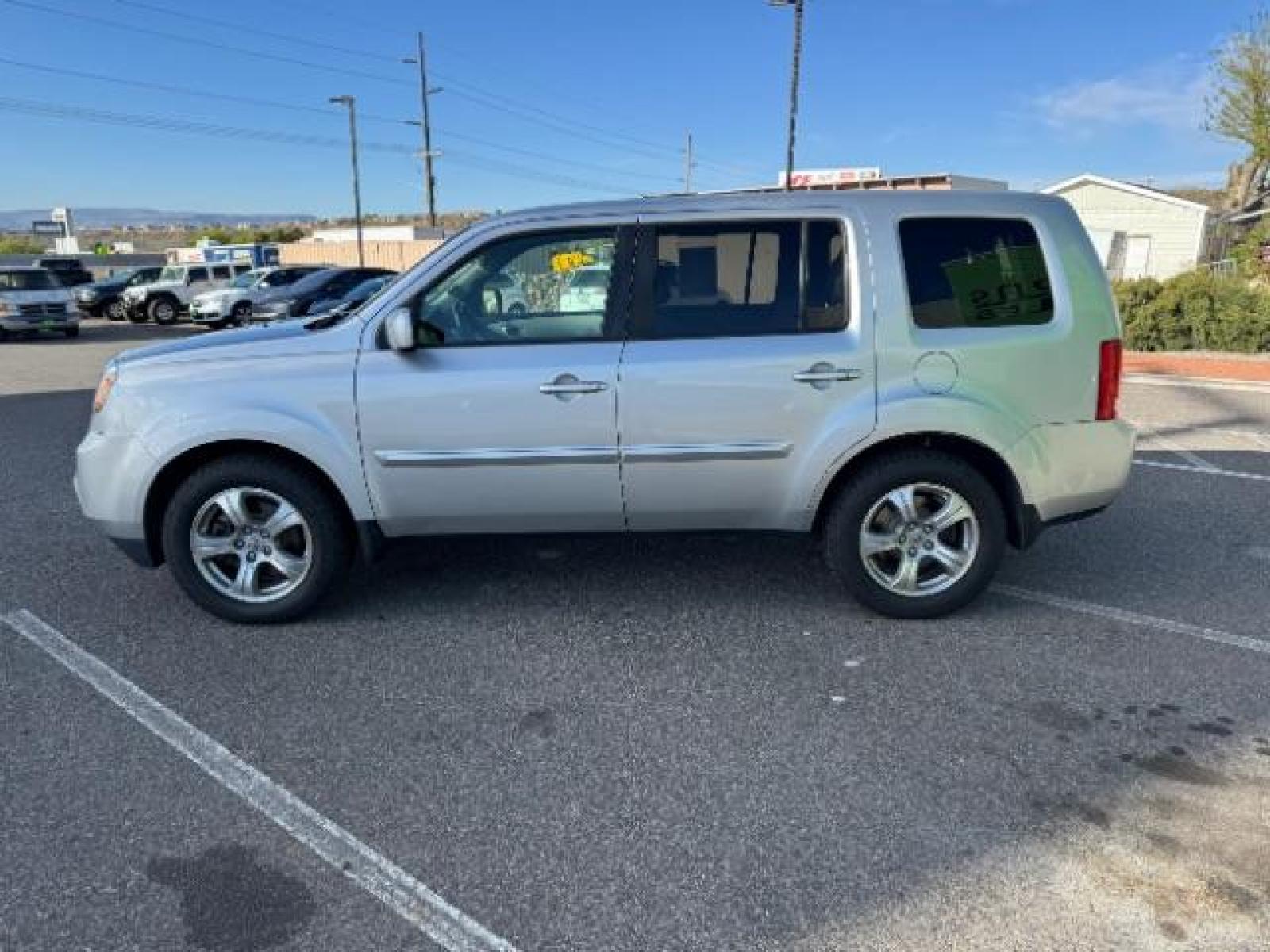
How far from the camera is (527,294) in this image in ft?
12.5

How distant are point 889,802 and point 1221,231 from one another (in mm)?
31981

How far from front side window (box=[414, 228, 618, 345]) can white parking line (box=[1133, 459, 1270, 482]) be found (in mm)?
4654

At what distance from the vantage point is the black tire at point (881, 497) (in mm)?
3754

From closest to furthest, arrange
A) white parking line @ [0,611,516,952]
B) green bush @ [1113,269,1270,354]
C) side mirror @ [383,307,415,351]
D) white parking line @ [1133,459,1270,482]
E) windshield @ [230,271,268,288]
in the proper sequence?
white parking line @ [0,611,516,952] < side mirror @ [383,307,415,351] < white parking line @ [1133,459,1270,482] < green bush @ [1113,269,1270,354] < windshield @ [230,271,268,288]

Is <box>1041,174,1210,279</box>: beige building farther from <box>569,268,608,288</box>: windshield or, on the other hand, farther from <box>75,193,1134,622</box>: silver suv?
<box>569,268,608,288</box>: windshield

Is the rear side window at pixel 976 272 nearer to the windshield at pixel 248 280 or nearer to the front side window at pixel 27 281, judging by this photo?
the windshield at pixel 248 280

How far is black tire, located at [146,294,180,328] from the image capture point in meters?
25.5

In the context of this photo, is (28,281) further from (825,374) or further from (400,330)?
(825,374)

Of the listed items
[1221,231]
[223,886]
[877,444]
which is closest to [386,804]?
[223,886]

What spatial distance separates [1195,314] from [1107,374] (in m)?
10.6

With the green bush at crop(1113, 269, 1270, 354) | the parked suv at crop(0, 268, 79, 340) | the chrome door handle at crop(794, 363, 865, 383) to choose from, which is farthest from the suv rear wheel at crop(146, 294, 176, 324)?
the chrome door handle at crop(794, 363, 865, 383)

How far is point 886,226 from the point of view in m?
3.69

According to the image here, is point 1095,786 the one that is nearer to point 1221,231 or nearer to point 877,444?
point 877,444

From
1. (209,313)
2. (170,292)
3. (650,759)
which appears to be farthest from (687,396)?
(170,292)
